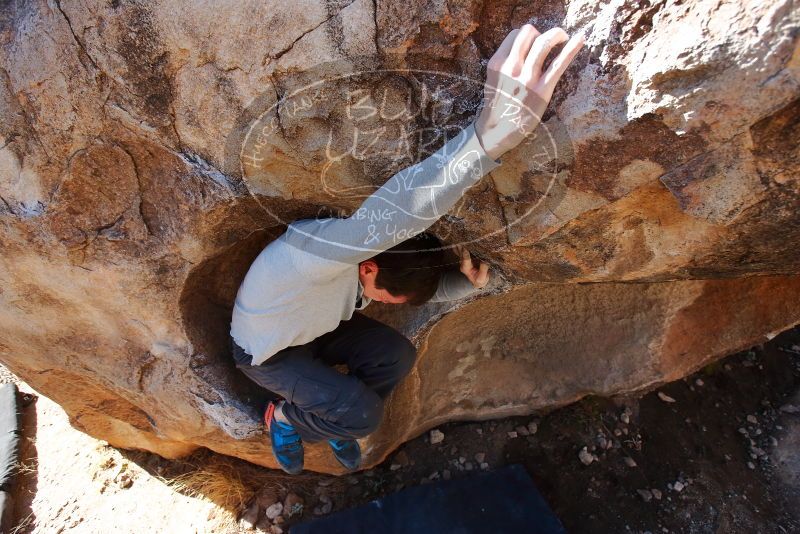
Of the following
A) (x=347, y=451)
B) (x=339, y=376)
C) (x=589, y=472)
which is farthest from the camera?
(x=589, y=472)

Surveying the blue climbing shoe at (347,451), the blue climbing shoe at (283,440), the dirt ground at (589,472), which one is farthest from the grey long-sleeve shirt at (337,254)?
the dirt ground at (589,472)

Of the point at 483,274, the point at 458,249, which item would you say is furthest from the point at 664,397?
the point at 458,249

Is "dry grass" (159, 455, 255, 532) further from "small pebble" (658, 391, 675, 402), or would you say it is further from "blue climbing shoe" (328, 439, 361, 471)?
"small pebble" (658, 391, 675, 402)

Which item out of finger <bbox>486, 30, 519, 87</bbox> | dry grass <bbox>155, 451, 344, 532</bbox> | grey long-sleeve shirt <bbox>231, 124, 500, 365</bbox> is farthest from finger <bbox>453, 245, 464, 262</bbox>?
dry grass <bbox>155, 451, 344, 532</bbox>

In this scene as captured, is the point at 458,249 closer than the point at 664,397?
Yes

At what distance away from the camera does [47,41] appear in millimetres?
1142

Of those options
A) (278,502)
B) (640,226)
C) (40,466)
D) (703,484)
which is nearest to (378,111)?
(640,226)

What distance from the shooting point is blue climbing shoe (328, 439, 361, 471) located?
5.80ft

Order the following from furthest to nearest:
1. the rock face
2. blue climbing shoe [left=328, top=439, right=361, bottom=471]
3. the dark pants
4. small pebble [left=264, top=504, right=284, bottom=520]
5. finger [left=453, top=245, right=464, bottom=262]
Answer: small pebble [left=264, top=504, right=284, bottom=520] < blue climbing shoe [left=328, top=439, right=361, bottom=471] < the dark pants < finger [left=453, top=245, right=464, bottom=262] < the rock face

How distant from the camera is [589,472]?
1934mm

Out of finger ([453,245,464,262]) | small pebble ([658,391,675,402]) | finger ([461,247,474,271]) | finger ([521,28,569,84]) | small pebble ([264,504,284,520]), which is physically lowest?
small pebble ([658,391,675,402])

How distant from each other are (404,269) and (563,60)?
0.61 metres

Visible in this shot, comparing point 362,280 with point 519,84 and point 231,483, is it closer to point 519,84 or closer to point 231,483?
point 519,84

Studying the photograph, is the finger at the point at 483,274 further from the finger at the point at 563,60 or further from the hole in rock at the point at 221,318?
the finger at the point at 563,60
